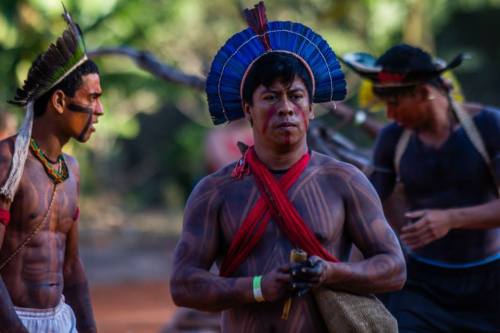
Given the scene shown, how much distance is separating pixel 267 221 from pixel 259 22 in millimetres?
751

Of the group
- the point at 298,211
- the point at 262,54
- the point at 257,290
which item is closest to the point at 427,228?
the point at 298,211

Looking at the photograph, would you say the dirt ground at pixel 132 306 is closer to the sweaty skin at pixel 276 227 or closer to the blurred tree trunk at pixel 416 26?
the blurred tree trunk at pixel 416 26

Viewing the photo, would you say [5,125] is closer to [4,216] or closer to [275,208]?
[4,216]

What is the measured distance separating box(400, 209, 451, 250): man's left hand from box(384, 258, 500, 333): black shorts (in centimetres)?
45

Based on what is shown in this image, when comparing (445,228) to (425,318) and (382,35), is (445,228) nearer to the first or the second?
(425,318)

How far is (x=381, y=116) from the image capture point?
17.5m

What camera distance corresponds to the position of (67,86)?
15.1 feet

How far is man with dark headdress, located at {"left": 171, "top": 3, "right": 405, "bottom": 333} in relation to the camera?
11.5 feet

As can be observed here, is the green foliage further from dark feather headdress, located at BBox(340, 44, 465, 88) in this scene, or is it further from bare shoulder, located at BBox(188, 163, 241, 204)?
bare shoulder, located at BBox(188, 163, 241, 204)

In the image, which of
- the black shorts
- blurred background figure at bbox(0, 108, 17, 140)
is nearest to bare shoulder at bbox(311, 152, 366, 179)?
the black shorts

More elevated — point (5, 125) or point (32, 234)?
point (5, 125)

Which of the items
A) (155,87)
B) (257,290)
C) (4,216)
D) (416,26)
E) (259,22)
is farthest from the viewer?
(155,87)

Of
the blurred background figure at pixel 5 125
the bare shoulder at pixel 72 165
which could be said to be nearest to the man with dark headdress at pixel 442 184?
the bare shoulder at pixel 72 165

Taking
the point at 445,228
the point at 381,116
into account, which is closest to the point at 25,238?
the point at 445,228
